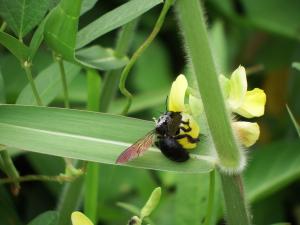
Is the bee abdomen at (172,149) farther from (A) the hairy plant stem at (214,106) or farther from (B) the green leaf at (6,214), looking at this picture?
(B) the green leaf at (6,214)

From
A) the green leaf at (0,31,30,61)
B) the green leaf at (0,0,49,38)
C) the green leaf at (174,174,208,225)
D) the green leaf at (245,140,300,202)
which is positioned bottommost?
the green leaf at (245,140,300,202)

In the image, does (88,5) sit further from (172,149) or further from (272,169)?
(272,169)

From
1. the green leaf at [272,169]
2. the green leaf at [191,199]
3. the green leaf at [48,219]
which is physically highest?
the green leaf at [48,219]

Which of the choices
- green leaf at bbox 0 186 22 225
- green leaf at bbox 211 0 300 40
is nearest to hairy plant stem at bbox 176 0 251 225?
green leaf at bbox 0 186 22 225

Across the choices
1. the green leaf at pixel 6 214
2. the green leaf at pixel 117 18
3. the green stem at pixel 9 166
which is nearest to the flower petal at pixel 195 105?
the green leaf at pixel 117 18

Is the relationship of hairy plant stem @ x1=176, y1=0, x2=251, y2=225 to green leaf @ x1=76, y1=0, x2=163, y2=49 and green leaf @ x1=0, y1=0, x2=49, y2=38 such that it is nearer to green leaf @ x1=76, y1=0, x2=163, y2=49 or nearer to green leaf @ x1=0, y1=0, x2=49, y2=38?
green leaf @ x1=76, y1=0, x2=163, y2=49

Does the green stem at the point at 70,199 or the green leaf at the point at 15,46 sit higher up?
the green leaf at the point at 15,46
